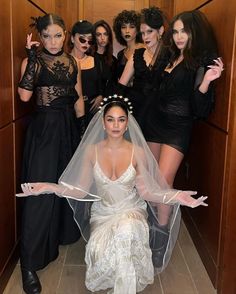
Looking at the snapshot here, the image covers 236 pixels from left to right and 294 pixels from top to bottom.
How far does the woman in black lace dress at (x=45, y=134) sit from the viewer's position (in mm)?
2455

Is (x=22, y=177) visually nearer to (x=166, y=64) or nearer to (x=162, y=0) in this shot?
(x=166, y=64)

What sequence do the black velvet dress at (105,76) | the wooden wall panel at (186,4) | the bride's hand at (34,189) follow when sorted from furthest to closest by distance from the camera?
the black velvet dress at (105,76) < the wooden wall panel at (186,4) < the bride's hand at (34,189)

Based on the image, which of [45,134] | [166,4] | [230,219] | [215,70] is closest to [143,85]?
[215,70]

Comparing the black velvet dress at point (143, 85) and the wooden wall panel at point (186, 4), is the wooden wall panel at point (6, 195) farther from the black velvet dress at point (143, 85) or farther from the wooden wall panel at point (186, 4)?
the wooden wall panel at point (186, 4)

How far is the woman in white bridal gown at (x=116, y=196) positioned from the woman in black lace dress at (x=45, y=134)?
0.21 m

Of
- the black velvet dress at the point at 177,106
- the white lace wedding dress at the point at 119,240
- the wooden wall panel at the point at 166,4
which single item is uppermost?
the wooden wall panel at the point at 166,4

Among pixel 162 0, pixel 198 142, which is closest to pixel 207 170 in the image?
pixel 198 142

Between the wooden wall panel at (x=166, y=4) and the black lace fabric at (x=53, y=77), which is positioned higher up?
the wooden wall panel at (x=166, y=4)

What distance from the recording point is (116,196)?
2.48 meters

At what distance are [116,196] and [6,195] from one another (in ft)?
2.31

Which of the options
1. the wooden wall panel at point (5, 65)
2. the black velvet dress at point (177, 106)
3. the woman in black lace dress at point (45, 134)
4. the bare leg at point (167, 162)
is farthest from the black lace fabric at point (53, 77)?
the bare leg at point (167, 162)

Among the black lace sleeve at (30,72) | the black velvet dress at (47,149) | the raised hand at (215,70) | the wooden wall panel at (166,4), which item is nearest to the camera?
the raised hand at (215,70)

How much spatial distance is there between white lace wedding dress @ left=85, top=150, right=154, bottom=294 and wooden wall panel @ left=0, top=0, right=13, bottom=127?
0.66 metres

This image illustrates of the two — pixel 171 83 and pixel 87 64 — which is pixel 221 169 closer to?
Result: pixel 171 83
